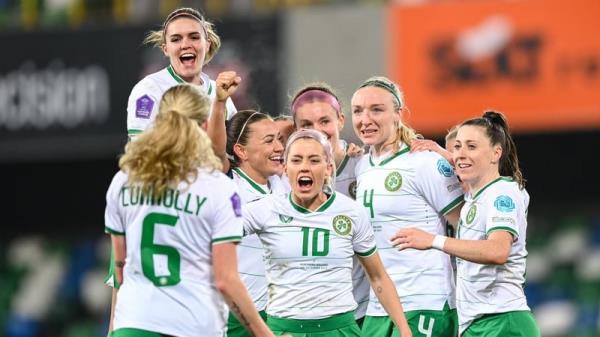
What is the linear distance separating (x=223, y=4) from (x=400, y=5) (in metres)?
1.90

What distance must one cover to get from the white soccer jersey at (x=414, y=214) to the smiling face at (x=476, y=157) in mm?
329

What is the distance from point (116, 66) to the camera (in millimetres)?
14469

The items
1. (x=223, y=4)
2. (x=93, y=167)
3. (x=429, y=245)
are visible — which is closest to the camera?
(x=429, y=245)

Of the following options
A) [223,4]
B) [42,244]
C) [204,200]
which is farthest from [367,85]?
[42,244]

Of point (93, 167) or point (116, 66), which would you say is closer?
point (116, 66)

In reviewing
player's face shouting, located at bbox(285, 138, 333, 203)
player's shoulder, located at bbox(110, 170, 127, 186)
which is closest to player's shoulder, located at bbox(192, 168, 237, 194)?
player's shoulder, located at bbox(110, 170, 127, 186)

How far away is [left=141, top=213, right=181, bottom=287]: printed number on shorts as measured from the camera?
18.0 ft

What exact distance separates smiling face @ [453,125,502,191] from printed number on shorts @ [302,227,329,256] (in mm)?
732

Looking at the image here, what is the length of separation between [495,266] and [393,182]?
73 cm

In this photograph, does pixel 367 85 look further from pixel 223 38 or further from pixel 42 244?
pixel 42 244

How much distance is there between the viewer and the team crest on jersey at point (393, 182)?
710cm

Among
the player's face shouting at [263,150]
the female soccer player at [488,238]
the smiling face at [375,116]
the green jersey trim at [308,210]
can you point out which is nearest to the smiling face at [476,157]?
the female soccer player at [488,238]

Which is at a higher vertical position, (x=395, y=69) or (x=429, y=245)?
(x=395, y=69)

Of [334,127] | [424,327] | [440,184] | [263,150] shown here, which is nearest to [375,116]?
[334,127]
